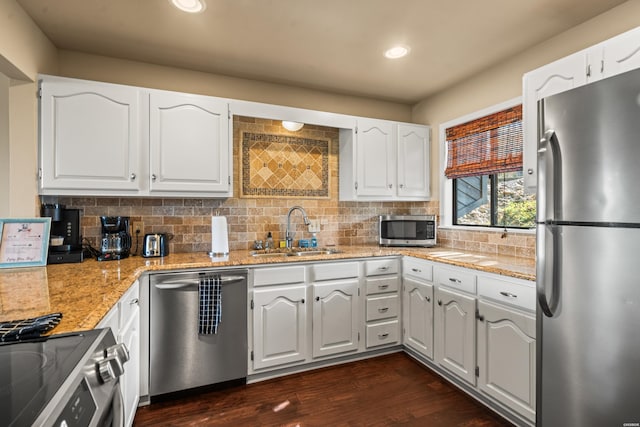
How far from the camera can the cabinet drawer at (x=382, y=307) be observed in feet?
9.12

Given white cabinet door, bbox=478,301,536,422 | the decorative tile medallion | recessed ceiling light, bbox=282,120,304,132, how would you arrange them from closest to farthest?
white cabinet door, bbox=478,301,536,422 → the decorative tile medallion → recessed ceiling light, bbox=282,120,304,132

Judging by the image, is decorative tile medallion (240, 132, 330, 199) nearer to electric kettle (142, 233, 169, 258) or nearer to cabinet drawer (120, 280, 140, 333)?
electric kettle (142, 233, 169, 258)

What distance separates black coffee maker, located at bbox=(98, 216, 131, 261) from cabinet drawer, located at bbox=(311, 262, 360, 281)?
1.43m

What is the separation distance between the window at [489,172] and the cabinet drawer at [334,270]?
130 centimetres

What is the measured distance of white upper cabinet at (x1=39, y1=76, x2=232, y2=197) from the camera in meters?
2.16

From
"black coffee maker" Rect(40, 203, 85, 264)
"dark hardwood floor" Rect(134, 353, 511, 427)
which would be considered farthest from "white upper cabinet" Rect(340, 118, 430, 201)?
"black coffee maker" Rect(40, 203, 85, 264)

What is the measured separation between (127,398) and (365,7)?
257 cm

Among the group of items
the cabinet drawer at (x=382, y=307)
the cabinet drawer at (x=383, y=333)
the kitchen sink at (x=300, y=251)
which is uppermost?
the kitchen sink at (x=300, y=251)

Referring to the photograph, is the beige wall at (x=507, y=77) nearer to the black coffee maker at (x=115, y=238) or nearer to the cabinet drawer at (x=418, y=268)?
the cabinet drawer at (x=418, y=268)

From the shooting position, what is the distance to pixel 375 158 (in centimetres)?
320

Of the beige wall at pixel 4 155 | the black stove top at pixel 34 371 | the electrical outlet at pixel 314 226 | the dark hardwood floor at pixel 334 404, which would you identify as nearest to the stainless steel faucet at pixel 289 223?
the electrical outlet at pixel 314 226

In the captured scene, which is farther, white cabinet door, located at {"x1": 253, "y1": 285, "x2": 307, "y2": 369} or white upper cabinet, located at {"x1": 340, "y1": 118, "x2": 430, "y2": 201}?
white upper cabinet, located at {"x1": 340, "y1": 118, "x2": 430, "y2": 201}

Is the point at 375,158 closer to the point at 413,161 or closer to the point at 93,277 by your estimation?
the point at 413,161

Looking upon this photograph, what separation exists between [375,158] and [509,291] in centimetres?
172
